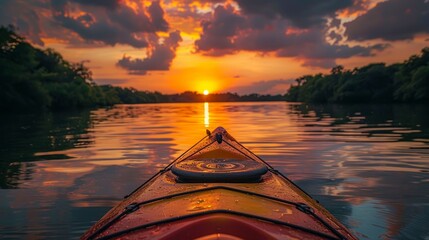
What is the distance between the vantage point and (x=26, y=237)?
515 cm

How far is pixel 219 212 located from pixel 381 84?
299 feet

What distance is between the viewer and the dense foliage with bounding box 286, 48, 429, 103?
63.8 meters

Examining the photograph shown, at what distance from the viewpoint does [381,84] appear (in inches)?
3403

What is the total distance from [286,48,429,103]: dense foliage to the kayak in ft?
215

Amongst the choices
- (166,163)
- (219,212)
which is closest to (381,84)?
(166,163)

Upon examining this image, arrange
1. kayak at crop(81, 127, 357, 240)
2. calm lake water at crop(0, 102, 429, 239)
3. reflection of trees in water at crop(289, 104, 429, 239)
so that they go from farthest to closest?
calm lake water at crop(0, 102, 429, 239), reflection of trees in water at crop(289, 104, 429, 239), kayak at crop(81, 127, 357, 240)

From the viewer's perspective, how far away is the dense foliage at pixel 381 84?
63812 millimetres

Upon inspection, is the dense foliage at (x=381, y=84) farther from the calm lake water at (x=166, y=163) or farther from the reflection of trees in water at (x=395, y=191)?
the reflection of trees in water at (x=395, y=191)

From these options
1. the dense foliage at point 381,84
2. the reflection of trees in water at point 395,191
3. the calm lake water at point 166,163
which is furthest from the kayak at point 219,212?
the dense foliage at point 381,84

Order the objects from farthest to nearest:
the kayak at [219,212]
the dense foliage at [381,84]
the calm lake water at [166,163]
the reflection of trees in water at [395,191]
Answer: the dense foliage at [381,84] < the calm lake water at [166,163] < the reflection of trees in water at [395,191] < the kayak at [219,212]

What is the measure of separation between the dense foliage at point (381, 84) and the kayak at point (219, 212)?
65551 millimetres

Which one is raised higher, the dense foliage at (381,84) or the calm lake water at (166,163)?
the dense foliage at (381,84)

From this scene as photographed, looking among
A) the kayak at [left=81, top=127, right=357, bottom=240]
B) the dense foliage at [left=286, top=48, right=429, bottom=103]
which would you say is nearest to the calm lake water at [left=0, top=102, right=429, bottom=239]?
the kayak at [left=81, top=127, right=357, bottom=240]

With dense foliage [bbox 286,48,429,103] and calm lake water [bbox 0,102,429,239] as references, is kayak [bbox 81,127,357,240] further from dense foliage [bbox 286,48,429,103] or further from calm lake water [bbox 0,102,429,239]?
dense foliage [bbox 286,48,429,103]
